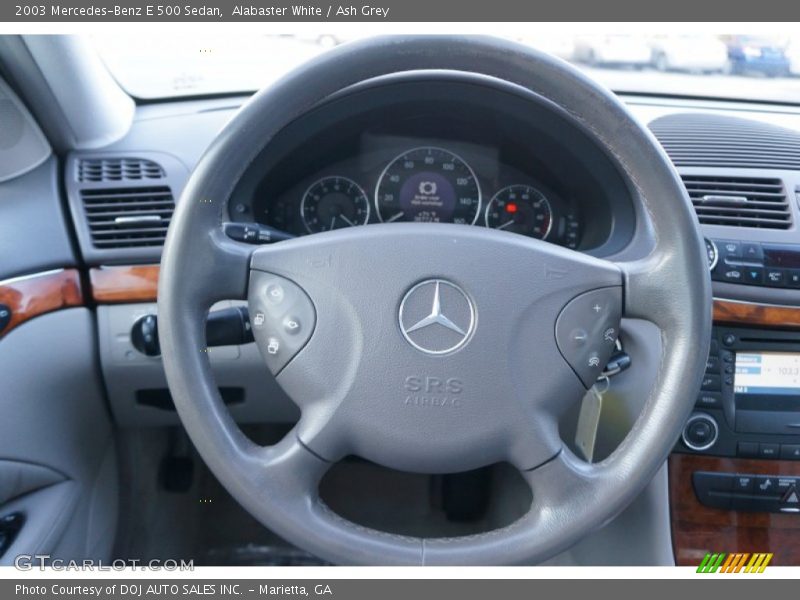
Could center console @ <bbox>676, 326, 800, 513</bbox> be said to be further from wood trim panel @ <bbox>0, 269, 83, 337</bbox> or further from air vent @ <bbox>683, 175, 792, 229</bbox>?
wood trim panel @ <bbox>0, 269, 83, 337</bbox>

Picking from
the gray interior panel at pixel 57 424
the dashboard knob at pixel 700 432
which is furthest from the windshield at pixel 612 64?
the dashboard knob at pixel 700 432

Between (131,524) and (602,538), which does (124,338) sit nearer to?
(131,524)

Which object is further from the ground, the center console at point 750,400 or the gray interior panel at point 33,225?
the gray interior panel at point 33,225

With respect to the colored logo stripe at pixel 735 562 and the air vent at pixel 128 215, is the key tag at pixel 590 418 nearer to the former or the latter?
the colored logo stripe at pixel 735 562

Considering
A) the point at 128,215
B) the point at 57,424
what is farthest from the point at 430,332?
the point at 57,424

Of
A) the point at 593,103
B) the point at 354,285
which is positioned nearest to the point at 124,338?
the point at 354,285

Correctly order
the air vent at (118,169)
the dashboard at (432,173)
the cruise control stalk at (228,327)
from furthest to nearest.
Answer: the air vent at (118,169) → the dashboard at (432,173) → the cruise control stalk at (228,327)

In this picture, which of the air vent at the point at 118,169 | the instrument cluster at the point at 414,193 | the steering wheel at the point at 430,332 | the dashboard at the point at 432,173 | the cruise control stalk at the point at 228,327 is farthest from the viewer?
the air vent at the point at 118,169

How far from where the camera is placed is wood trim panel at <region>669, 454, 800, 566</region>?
5.42 ft

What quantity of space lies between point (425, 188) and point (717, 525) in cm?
95

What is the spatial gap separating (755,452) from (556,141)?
0.77 metres

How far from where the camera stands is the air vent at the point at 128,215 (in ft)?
5.43

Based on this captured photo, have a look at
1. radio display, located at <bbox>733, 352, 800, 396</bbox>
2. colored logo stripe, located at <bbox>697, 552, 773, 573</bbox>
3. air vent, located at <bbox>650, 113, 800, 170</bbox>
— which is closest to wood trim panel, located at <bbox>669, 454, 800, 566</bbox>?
colored logo stripe, located at <bbox>697, 552, 773, 573</bbox>

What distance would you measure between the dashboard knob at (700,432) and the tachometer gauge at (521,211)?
0.49 m
